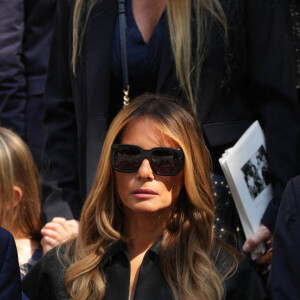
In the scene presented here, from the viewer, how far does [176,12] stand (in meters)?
3.24

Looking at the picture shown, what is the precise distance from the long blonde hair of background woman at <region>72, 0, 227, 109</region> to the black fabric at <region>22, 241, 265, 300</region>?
71 cm

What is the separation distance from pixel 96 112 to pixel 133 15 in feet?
1.43

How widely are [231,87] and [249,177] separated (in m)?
0.40

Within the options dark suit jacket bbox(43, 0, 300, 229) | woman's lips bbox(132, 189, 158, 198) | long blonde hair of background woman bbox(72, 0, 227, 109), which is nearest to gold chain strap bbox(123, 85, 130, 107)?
dark suit jacket bbox(43, 0, 300, 229)

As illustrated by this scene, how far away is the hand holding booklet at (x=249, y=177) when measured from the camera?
10.2 feet

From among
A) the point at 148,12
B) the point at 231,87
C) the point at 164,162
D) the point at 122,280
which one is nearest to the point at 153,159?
the point at 164,162

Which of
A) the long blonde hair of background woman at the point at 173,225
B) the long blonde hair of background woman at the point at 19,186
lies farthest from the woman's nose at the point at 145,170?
the long blonde hair of background woman at the point at 19,186

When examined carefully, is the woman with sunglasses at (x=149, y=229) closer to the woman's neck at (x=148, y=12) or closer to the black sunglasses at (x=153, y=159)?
the black sunglasses at (x=153, y=159)

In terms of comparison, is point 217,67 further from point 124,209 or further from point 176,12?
point 124,209

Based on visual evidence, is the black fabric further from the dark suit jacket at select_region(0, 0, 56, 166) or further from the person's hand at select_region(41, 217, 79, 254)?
→ the dark suit jacket at select_region(0, 0, 56, 166)

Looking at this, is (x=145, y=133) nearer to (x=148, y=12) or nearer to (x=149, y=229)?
(x=149, y=229)

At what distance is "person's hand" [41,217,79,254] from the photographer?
10.4 ft

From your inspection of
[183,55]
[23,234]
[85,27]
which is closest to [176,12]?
[183,55]

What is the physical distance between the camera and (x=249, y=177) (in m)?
3.17
